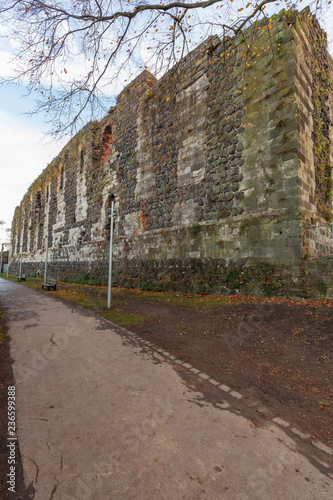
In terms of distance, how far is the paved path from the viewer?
1609 mm

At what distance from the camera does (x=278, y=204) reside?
7367 millimetres

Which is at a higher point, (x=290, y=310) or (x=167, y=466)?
(x=290, y=310)

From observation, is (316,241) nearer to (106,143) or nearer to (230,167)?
(230,167)

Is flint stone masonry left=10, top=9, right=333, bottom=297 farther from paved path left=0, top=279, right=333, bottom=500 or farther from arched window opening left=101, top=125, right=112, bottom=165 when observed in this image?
paved path left=0, top=279, right=333, bottom=500

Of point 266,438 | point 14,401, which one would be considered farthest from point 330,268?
point 14,401

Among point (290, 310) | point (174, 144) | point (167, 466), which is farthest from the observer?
point (174, 144)

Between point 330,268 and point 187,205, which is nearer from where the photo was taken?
point 330,268

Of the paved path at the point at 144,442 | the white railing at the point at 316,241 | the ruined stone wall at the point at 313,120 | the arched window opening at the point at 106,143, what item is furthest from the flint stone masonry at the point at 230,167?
the paved path at the point at 144,442

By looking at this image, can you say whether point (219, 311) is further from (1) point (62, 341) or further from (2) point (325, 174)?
(2) point (325, 174)

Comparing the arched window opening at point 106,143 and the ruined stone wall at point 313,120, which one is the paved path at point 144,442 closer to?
the ruined stone wall at point 313,120

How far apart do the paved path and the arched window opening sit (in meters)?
15.5

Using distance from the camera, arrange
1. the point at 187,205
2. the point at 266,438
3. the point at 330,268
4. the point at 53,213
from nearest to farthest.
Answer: the point at 266,438 → the point at 330,268 → the point at 187,205 → the point at 53,213

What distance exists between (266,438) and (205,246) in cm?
746

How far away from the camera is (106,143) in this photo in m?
17.1
